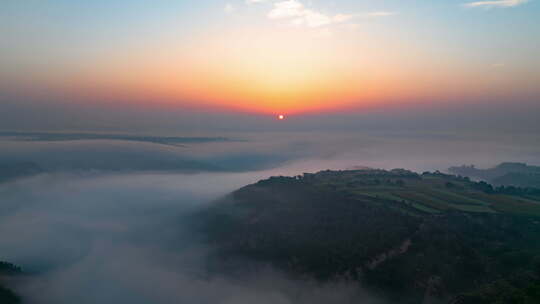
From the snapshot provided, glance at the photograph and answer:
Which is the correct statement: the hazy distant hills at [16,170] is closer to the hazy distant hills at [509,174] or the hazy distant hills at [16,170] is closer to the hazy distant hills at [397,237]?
the hazy distant hills at [397,237]

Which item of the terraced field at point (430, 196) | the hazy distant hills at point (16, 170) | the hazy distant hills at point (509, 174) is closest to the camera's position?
the terraced field at point (430, 196)

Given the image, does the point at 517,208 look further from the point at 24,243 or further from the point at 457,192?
the point at 24,243

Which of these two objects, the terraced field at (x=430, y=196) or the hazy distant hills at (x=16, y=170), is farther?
the hazy distant hills at (x=16, y=170)

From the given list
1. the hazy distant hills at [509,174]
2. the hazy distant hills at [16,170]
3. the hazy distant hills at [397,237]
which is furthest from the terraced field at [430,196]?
the hazy distant hills at [16,170]

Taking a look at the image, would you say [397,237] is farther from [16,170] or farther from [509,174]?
[16,170]

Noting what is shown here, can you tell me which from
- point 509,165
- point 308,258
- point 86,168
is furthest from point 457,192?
point 86,168

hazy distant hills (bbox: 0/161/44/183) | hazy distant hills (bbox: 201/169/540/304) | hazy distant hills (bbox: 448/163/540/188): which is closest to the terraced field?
hazy distant hills (bbox: 201/169/540/304)
